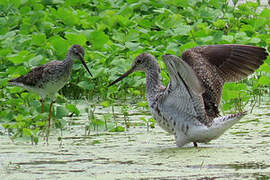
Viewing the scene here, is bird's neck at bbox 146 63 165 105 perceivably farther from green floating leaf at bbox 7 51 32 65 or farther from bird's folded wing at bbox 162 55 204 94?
green floating leaf at bbox 7 51 32 65

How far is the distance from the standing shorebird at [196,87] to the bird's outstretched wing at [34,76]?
1326mm

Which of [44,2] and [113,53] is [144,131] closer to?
[113,53]

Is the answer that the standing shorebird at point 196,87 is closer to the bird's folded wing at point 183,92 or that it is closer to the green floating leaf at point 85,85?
the bird's folded wing at point 183,92

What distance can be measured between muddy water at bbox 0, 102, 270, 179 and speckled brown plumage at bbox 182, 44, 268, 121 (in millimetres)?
581

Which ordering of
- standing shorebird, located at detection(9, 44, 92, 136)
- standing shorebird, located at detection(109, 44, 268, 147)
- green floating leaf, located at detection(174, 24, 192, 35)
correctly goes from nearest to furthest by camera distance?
standing shorebird, located at detection(109, 44, 268, 147), standing shorebird, located at detection(9, 44, 92, 136), green floating leaf, located at detection(174, 24, 192, 35)

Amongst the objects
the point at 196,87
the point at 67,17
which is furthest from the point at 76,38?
the point at 196,87

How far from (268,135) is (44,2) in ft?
20.6

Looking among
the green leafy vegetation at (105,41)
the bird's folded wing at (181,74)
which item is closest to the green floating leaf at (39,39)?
the green leafy vegetation at (105,41)

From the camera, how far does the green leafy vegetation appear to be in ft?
25.1

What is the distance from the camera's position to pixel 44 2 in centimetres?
1191

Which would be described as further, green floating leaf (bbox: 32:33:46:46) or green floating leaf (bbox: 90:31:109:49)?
green floating leaf (bbox: 90:31:109:49)

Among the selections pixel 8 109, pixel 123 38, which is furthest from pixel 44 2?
pixel 8 109

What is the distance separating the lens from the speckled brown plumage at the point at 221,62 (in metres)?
6.63

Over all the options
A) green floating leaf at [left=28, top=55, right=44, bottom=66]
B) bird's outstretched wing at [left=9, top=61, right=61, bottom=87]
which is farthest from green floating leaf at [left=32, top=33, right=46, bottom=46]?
bird's outstretched wing at [left=9, top=61, right=61, bottom=87]
